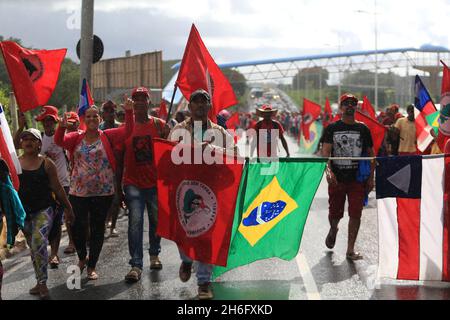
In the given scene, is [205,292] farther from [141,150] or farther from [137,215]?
[141,150]

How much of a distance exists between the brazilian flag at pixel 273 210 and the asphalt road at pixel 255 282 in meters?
0.34

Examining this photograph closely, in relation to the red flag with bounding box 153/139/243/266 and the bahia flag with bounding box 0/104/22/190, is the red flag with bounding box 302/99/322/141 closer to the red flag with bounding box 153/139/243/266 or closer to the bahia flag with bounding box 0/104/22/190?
the red flag with bounding box 153/139/243/266

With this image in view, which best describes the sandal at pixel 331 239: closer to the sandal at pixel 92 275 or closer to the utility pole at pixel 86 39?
the sandal at pixel 92 275

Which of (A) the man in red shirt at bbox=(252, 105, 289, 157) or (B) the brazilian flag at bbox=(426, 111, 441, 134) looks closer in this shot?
(B) the brazilian flag at bbox=(426, 111, 441, 134)

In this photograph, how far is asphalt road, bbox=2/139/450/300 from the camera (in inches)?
270

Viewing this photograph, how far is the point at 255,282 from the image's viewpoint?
7383 millimetres

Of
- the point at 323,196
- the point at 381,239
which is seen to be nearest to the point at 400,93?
the point at 323,196

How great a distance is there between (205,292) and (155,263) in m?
1.59

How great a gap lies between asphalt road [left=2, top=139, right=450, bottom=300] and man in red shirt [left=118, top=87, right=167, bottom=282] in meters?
0.41

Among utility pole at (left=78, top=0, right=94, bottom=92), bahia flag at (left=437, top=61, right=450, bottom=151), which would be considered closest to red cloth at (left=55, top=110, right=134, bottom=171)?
bahia flag at (left=437, top=61, right=450, bottom=151)

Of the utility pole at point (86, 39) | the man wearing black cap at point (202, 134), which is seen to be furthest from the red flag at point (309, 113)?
the man wearing black cap at point (202, 134)

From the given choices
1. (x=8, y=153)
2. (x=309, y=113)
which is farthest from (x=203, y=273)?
(x=309, y=113)

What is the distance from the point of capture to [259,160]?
7000mm

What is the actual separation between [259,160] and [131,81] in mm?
17089
